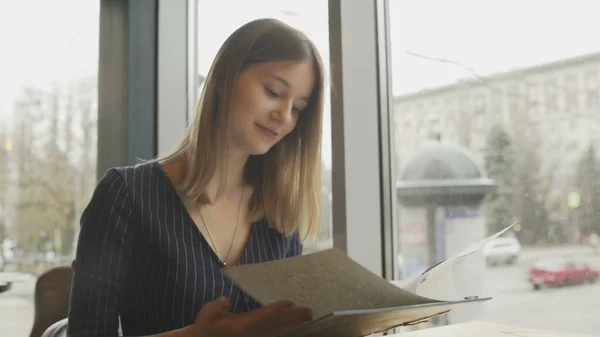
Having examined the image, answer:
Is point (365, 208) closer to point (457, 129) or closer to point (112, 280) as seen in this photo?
point (457, 129)

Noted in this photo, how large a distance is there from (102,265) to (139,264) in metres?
0.08

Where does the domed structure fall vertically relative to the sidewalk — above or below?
above

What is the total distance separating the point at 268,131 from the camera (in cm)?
123

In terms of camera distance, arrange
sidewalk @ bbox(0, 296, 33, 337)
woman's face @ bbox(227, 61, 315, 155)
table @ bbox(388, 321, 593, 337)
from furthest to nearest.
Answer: sidewalk @ bbox(0, 296, 33, 337)
woman's face @ bbox(227, 61, 315, 155)
table @ bbox(388, 321, 593, 337)

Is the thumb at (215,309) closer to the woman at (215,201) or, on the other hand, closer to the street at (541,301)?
the woman at (215,201)

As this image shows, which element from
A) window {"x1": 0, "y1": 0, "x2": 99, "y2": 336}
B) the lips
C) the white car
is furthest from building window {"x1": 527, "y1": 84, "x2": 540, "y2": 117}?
window {"x1": 0, "y1": 0, "x2": 99, "y2": 336}

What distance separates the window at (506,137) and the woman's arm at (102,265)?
2.09 ft

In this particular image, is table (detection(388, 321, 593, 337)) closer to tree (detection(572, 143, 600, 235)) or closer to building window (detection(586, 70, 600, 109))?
tree (detection(572, 143, 600, 235))

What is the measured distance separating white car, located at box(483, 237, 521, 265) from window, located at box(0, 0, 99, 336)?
1497mm

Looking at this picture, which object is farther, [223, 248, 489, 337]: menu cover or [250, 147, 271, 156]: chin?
[250, 147, 271, 156]: chin

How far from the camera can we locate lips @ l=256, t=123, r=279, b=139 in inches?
48.3

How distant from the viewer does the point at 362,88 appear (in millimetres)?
1570

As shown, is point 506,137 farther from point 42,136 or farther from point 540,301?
point 42,136

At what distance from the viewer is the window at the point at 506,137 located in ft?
3.82
